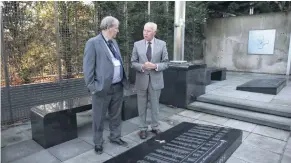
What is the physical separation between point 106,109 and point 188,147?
46.2 inches

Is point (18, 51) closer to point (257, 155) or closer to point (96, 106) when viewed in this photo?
point (96, 106)

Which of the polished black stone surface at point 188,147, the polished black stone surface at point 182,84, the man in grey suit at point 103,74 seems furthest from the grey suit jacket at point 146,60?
the polished black stone surface at point 182,84

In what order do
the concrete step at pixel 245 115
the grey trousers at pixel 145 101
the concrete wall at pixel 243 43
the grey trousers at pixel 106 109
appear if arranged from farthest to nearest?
the concrete wall at pixel 243 43 → the concrete step at pixel 245 115 → the grey trousers at pixel 145 101 → the grey trousers at pixel 106 109

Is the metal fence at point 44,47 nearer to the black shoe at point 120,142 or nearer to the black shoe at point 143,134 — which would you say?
the black shoe at point 120,142

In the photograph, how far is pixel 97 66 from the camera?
2.65 meters

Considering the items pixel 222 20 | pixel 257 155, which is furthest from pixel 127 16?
pixel 222 20

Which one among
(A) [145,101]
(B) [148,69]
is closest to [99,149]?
(A) [145,101]

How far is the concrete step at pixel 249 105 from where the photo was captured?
412 cm

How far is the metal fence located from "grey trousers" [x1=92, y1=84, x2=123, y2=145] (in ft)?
6.71

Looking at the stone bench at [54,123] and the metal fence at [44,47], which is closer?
the stone bench at [54,123]

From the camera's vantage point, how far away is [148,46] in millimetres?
3270

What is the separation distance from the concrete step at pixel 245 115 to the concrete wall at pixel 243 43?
5.05 m

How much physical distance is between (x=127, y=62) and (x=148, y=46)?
2.84 m

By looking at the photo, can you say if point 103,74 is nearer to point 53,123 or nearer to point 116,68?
point 116,68
